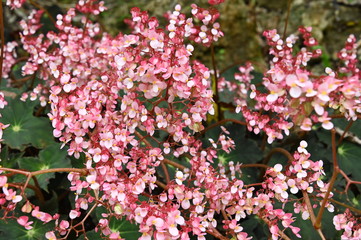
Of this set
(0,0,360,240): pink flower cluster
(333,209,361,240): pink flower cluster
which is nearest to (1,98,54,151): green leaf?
(0,0,360,240): pink flower cluster

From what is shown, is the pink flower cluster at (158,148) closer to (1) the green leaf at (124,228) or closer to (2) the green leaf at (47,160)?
(1) the green leaf at (124,228)

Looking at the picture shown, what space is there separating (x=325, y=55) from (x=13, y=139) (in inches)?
103

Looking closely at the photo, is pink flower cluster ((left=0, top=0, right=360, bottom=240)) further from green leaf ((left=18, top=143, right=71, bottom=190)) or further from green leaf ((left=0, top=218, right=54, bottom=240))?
green leaf ((left=18, top=143, right=71, bottom=190))

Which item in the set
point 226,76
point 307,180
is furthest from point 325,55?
point 307,180

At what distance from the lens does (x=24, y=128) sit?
5.95 ft

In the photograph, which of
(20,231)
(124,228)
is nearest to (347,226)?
(124,228)

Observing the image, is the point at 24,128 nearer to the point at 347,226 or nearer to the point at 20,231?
the point at 20,231

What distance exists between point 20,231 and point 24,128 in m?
0.52

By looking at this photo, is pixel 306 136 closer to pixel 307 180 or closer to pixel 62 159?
pixel 307 180

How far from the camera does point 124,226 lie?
1.50m

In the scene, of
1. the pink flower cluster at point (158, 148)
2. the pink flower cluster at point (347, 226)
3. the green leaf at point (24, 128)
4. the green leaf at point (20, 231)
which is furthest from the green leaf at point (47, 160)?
the pink flower cluster at point (347, 226)

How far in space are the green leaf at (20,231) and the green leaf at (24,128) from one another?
13.9 inches

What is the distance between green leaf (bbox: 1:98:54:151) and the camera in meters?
1.73

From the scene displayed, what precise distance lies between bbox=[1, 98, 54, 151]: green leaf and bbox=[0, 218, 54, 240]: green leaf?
1.16 ft
